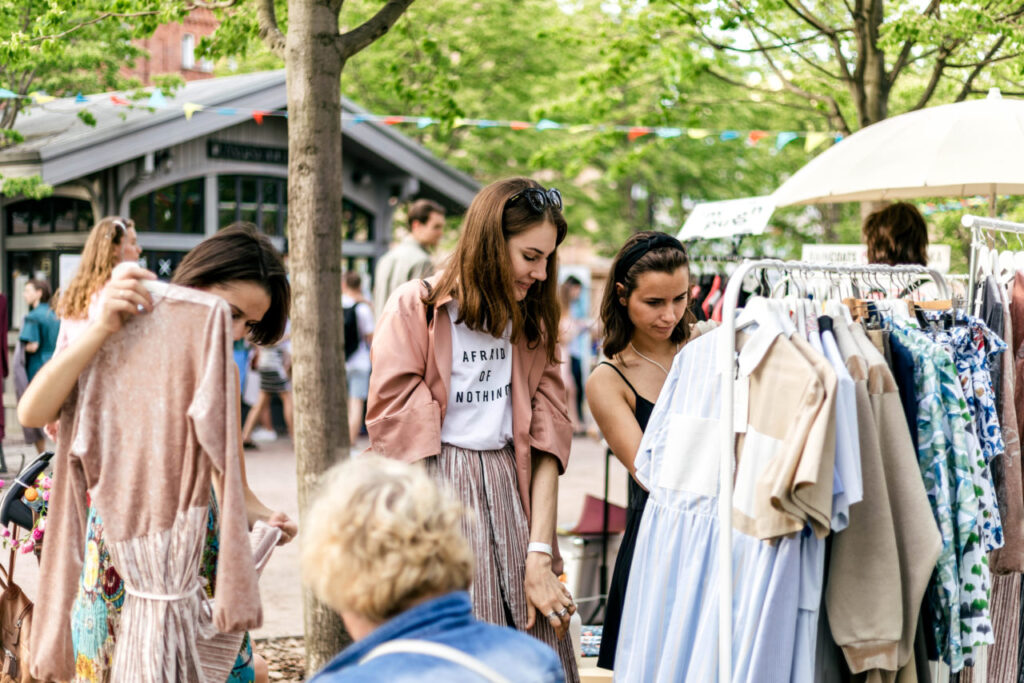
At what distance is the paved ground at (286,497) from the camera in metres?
5.33

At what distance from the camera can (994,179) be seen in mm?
4523

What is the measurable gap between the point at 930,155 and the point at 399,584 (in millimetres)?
4056

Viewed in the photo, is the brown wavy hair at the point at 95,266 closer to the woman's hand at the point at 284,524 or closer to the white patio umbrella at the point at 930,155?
the woman's hand at the point at 284,524

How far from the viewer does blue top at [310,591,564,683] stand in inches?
61.2

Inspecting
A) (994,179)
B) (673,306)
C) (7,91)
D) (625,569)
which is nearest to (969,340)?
(673,306)

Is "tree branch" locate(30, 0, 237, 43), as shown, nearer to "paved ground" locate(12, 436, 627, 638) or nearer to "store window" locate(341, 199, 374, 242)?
"paved ground" locate(12, 436, 627, 638)

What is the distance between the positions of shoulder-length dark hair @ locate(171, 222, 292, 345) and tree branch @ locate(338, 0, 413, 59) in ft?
5.80

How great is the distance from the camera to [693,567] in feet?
9.18

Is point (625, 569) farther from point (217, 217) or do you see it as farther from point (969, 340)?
point (217, 217)

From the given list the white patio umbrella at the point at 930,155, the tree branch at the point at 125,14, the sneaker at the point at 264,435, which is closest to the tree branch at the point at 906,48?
the white patio umbrella at the point at 930,155

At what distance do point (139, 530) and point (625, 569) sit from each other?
61.8 inches

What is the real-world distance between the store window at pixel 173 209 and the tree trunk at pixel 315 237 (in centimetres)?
939

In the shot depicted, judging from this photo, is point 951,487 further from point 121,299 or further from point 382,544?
point 121,299

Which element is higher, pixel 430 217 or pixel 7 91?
pixel 7 91
